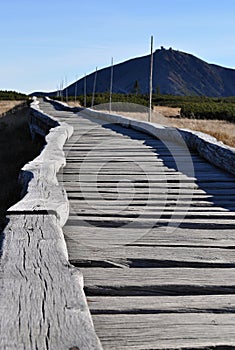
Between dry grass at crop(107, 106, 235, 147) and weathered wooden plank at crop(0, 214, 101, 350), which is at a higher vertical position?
weathered wooden plank at crop(0, 214, 101, 350)

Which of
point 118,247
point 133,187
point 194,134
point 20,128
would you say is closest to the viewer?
point 118,247

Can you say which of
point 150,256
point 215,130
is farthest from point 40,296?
point 215,130

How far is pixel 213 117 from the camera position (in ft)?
145

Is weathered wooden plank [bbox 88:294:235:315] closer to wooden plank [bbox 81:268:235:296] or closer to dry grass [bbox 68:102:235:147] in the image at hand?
wooden plank [bbox 81:268:235:296]

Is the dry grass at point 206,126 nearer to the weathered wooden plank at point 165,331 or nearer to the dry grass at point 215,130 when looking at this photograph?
the dry grass at point 215,130

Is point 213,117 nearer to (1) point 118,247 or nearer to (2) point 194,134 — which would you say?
(2) point 194,134

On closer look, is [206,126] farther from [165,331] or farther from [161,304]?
[165,331]

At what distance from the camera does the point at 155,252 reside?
11.5ft

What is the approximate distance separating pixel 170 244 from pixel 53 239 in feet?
3.35

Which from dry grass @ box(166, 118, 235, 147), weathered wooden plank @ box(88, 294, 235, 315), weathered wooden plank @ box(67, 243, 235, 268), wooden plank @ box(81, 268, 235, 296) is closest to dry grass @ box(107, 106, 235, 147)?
dry grass @ box(166, 118, 235, 147)

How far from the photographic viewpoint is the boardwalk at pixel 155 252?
2518mm

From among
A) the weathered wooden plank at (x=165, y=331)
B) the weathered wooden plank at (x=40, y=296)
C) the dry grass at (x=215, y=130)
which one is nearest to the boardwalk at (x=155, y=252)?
the weathered wooden plank at (x=165, y=331)

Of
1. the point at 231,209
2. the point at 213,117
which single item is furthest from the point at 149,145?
the point at 213,117

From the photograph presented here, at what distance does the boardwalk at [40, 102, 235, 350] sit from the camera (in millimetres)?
2518
